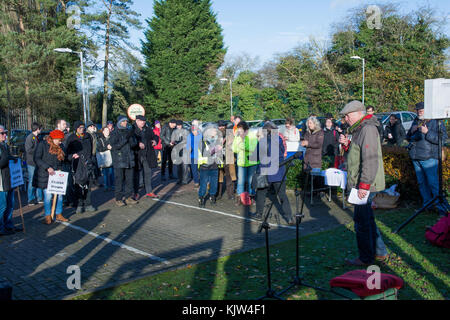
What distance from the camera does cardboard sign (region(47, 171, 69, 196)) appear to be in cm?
842

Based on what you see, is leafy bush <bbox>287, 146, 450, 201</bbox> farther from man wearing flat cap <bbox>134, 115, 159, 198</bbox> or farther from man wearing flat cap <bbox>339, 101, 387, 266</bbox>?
man wearing flat cap <bbox>134, 115, 159, 198</bbox>

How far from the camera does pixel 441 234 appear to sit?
246 inches

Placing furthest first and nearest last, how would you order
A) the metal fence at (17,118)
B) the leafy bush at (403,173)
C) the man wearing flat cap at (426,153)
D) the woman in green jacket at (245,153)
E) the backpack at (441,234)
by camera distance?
the metal fence at (17,118), the woman in green jacket at (245,153), the leafy bush at (403,173), the man wearing flat cap at (426,153), the backpack at (441,234)

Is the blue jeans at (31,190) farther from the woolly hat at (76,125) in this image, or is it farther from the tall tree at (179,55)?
the tall tree at (179,55)

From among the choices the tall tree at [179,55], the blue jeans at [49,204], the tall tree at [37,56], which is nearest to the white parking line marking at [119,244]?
the blue jeans at [49,204]

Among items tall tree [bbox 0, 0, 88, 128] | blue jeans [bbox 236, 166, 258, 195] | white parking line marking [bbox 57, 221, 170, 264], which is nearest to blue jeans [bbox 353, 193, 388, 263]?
white parking line marking [bbox 57, 221, 170, 264]

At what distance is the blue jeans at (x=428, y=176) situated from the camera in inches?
311

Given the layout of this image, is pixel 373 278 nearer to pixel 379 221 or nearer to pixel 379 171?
pixel 379 171

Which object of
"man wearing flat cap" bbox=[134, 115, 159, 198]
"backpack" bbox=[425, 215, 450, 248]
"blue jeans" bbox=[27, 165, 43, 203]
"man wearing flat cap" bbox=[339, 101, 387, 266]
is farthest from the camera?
"blue jeans" bbox=[27, 165, 43, 203]

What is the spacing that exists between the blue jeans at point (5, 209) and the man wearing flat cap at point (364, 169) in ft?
21.3

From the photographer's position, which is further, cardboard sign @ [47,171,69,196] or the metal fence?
the metal fence

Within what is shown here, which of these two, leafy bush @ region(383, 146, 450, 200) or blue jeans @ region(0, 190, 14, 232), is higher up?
leafy bush @ region(383, 146, 450, 200)

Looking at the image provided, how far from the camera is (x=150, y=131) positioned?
1149 cm
